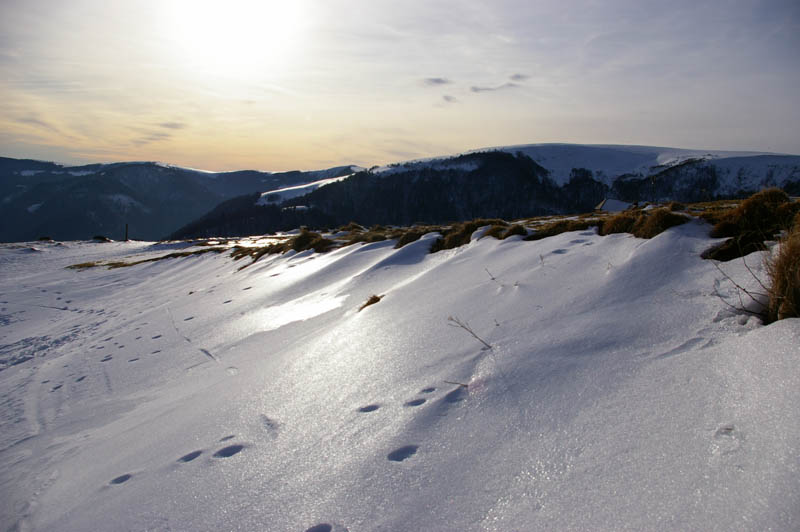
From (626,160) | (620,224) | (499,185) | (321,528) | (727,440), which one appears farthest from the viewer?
(499,185)

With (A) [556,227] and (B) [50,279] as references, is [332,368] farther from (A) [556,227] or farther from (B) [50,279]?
(B) [50,279]

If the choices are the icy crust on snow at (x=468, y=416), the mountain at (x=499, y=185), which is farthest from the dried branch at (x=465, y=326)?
the mountain at (x=499, y=185)

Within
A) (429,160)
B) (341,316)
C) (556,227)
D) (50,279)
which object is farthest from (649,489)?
(429,160)

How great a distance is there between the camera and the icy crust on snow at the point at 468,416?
1649 mm

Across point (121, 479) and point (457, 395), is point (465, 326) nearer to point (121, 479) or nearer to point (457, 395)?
point (457, 395)

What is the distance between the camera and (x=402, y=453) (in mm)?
2232

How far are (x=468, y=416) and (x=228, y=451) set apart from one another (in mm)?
1684

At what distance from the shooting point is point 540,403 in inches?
90.1

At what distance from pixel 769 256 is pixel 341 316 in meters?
4.38

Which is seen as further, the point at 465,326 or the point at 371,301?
the point at 371,301

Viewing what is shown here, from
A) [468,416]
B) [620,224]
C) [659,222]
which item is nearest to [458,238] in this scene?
[620,224]

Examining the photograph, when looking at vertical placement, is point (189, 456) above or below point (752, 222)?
below

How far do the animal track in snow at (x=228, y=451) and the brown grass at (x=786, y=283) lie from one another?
3424 mm

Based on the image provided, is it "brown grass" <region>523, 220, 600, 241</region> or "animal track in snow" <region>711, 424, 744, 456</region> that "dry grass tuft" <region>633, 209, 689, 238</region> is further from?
"animal track in snow" <region>711, 424, 744, 456</region>
